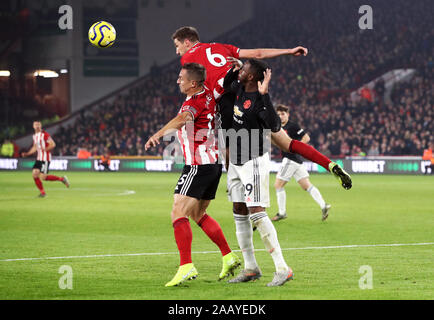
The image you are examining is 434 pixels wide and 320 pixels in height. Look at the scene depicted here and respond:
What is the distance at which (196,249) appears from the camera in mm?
11359

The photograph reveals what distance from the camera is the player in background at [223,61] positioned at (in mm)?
8320

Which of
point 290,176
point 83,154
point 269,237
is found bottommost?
point 269,237

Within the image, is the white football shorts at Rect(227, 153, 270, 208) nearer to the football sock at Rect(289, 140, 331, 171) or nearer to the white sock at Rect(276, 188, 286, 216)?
the football sock at Rect(289, 140, 331, 171)

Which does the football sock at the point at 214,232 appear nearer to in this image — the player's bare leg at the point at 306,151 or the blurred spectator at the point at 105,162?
the player's bare leg at the point at 306,151

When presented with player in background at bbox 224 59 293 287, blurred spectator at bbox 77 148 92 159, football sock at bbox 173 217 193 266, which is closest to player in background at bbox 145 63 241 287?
football sock at bbox 173 217 193 266

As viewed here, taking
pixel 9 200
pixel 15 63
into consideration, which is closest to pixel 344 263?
pixel 9 200

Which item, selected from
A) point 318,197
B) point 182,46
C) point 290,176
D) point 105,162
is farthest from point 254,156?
point 105,162

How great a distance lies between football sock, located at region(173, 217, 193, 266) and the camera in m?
8.16

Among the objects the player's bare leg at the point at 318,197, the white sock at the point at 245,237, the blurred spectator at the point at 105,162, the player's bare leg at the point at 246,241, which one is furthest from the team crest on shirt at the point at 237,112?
the blurred spectator at the point at 105,162

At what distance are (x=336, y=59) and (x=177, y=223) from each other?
133 ft

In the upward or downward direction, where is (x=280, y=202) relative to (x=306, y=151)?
downward

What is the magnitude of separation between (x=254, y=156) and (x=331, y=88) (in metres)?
38.2

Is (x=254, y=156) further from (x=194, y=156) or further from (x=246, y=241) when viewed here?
(x=246, y=241)
